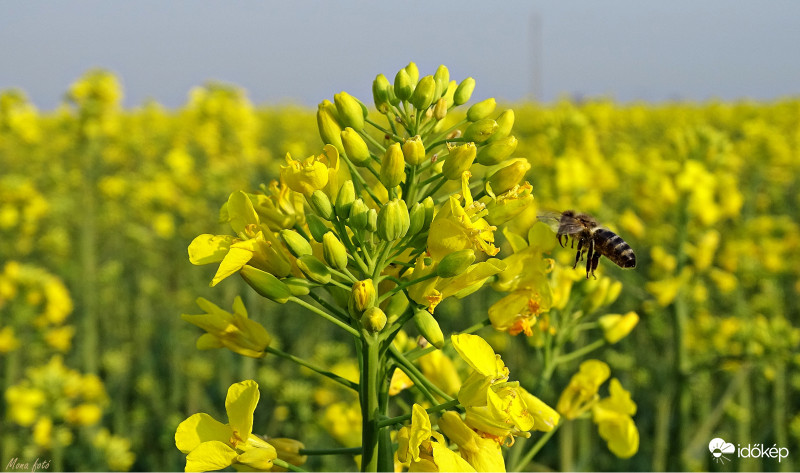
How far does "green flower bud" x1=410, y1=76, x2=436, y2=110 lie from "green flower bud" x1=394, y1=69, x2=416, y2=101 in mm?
30

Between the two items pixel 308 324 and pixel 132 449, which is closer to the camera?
pixel 132 449

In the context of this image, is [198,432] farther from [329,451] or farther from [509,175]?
[509,175]

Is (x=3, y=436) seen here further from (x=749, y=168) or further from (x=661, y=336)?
(x=749, y=168)

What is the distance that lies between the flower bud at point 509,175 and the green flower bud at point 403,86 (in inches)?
15.5

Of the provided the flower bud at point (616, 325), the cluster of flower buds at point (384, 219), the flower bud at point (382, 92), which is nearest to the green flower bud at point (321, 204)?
the cluster of flower buds at point (384, 219)

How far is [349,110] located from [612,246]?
4.77 ft

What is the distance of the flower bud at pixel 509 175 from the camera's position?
6.62 feet

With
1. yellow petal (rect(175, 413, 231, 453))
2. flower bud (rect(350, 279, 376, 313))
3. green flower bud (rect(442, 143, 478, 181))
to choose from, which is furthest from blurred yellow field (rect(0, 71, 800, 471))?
yellow petal (rect(175, 413, 231, 453))

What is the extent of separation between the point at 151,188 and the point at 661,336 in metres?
6.36

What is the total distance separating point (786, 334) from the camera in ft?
14.5

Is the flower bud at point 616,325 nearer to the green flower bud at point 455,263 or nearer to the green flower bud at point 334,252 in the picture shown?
the green flower bud at point 455,263

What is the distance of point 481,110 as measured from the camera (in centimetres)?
219

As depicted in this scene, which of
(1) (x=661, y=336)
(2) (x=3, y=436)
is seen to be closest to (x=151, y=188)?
(2) (x=3, y=436)

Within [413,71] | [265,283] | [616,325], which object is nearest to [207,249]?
[265,283]
